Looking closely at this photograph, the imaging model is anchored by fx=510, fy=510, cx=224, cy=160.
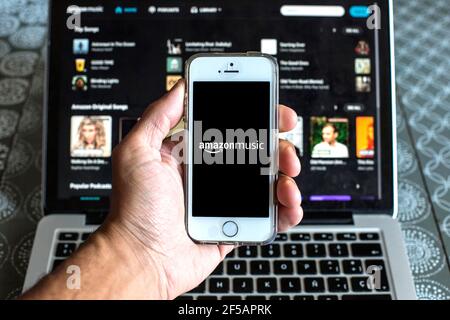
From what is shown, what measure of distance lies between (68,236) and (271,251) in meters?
0.25

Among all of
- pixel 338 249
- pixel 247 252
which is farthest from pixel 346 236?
pixel 247 252

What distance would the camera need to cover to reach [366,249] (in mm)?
615

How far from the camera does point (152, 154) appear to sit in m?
0.52

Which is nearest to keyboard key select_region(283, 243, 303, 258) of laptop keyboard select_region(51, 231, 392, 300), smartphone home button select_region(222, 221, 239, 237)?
laptop keyboard select_region(51, 231, 392, 300)

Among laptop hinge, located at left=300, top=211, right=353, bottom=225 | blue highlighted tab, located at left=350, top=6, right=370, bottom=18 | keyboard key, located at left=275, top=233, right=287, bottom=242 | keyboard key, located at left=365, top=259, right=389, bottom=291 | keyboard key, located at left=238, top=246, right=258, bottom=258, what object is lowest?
keyboard key, located at left=365, top=259, right=389, bottom=291

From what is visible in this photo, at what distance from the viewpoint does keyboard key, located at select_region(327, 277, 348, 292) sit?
1.88 ft

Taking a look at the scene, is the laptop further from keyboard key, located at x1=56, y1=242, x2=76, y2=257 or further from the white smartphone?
the white smartphone

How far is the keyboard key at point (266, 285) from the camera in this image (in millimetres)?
576

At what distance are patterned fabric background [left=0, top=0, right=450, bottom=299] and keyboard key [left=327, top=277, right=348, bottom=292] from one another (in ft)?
0.29

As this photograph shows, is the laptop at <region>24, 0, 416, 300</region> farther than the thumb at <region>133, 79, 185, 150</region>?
Yes

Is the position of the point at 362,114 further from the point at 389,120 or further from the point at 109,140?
the point at 109,140

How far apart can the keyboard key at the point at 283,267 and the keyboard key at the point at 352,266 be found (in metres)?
0.06

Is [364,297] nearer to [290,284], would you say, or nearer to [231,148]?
[290,284]
